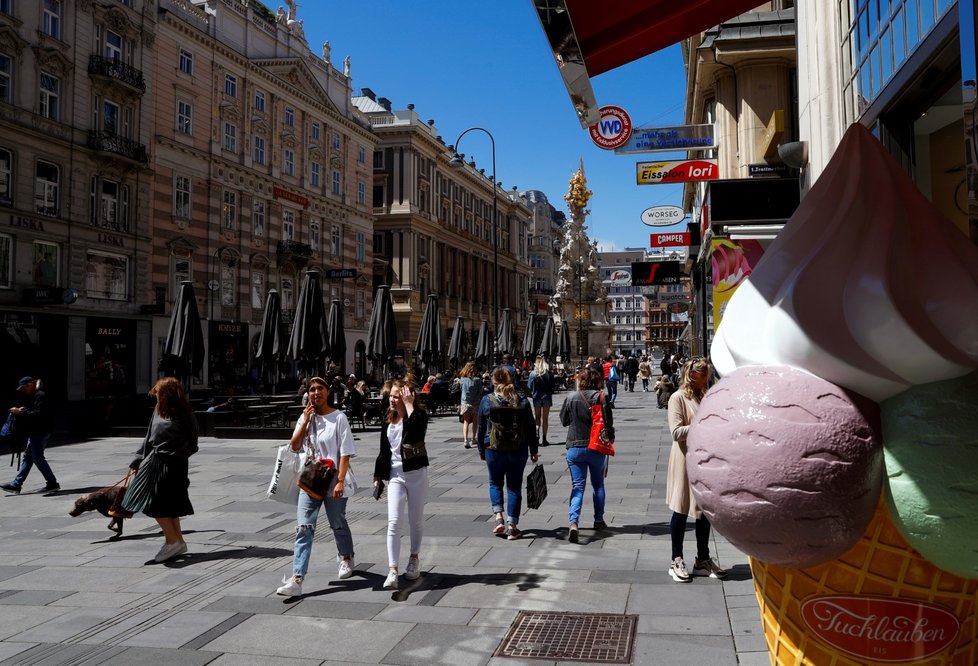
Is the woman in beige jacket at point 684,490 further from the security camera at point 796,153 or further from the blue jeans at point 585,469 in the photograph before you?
the security camera at point 796,153

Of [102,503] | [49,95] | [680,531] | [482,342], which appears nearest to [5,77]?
[49,95]

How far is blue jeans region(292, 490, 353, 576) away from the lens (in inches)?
250

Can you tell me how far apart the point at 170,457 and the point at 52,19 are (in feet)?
87.3

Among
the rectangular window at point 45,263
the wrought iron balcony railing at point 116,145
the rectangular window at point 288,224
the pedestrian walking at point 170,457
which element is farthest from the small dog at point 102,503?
the rectangular window at point 288,224

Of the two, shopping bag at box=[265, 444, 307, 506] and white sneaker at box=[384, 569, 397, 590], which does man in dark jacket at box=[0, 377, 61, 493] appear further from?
white sneaker at box=[384, 569, 397, 590]

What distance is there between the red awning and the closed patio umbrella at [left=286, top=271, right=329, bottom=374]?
52.1 ft

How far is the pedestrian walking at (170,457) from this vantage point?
7.60 metres

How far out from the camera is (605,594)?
6.28 metres

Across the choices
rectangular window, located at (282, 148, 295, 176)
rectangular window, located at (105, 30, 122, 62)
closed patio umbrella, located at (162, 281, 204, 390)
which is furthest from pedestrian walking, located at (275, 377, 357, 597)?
rectangular window, located at (282, 148, 295, 176)

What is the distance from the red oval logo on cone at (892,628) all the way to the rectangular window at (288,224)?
136 ft

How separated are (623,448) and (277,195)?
29404mm

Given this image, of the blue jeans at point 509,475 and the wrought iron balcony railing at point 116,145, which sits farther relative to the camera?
the wrought iron balcony railing at point 116,145

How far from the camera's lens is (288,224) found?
42281mm

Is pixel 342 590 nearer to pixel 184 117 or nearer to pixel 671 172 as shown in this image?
pixel 671 172
